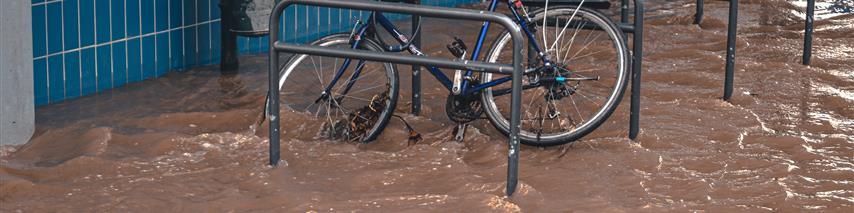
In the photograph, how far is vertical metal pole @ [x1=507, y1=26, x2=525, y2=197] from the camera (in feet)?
18.2

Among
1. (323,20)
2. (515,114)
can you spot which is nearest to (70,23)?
(323,20)

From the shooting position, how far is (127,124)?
23.3 feet

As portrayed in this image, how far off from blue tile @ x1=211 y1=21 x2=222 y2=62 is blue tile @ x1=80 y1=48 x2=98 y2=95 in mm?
1131

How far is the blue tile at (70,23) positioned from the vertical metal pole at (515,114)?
114 inches

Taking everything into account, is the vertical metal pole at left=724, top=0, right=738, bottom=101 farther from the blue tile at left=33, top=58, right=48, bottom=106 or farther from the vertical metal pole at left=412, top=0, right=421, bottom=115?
the blue tile at left=33, top=58, right=48, bottom=106

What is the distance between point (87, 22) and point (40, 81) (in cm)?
45

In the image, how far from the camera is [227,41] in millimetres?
8586

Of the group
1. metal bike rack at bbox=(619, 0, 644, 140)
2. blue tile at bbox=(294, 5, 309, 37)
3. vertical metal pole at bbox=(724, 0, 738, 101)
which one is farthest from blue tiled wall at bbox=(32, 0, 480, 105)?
vertical metal pole at bbox=(724, 0, 738, 101)

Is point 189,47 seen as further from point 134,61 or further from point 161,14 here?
point 134,61

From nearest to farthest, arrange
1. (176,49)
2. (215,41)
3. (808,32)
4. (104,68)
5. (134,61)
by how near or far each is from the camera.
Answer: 1. (104,68)
2. (134,61)
3. (176,49)
4. (808,32)
5. (215,41)

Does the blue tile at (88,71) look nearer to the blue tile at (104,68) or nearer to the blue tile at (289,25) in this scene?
the blue tile at (104,68)

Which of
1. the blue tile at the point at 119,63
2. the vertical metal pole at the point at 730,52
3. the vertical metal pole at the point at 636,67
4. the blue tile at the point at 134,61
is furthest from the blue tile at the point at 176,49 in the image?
the vertical metal pole at the point at 730,52

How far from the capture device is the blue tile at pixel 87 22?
7684mm

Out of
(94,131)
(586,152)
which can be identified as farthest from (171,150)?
(586,152)
